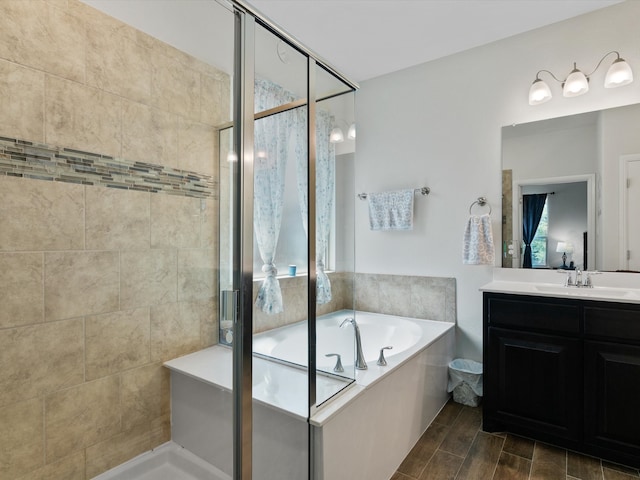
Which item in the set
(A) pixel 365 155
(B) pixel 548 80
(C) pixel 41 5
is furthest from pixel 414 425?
(C) pixel 41 5

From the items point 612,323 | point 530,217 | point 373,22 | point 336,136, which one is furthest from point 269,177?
point 530,217

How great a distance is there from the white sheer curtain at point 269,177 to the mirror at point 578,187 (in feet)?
6.47

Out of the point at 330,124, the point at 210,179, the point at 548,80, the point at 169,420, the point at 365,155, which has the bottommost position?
the point at 169,420

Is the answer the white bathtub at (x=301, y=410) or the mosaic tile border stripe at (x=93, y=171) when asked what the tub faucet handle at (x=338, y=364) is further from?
the mosaic tile border stripe at (x=93, y=171)

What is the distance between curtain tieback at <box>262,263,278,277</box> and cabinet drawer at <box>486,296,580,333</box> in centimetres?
154

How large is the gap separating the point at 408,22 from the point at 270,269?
2127 millimetres

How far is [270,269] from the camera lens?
4.85ft

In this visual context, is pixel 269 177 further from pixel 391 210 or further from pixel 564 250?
pixel 564 250

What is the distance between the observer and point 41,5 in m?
1.43

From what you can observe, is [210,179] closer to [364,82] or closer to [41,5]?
[41,5]

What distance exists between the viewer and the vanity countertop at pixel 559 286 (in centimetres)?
207

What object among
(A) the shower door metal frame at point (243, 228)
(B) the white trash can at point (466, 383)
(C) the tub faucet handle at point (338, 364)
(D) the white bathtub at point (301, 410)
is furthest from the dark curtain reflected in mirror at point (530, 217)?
(A) the shower door metal frame at point (243, 228)

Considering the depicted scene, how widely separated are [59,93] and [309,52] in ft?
3.47

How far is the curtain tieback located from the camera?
4.75 ft
